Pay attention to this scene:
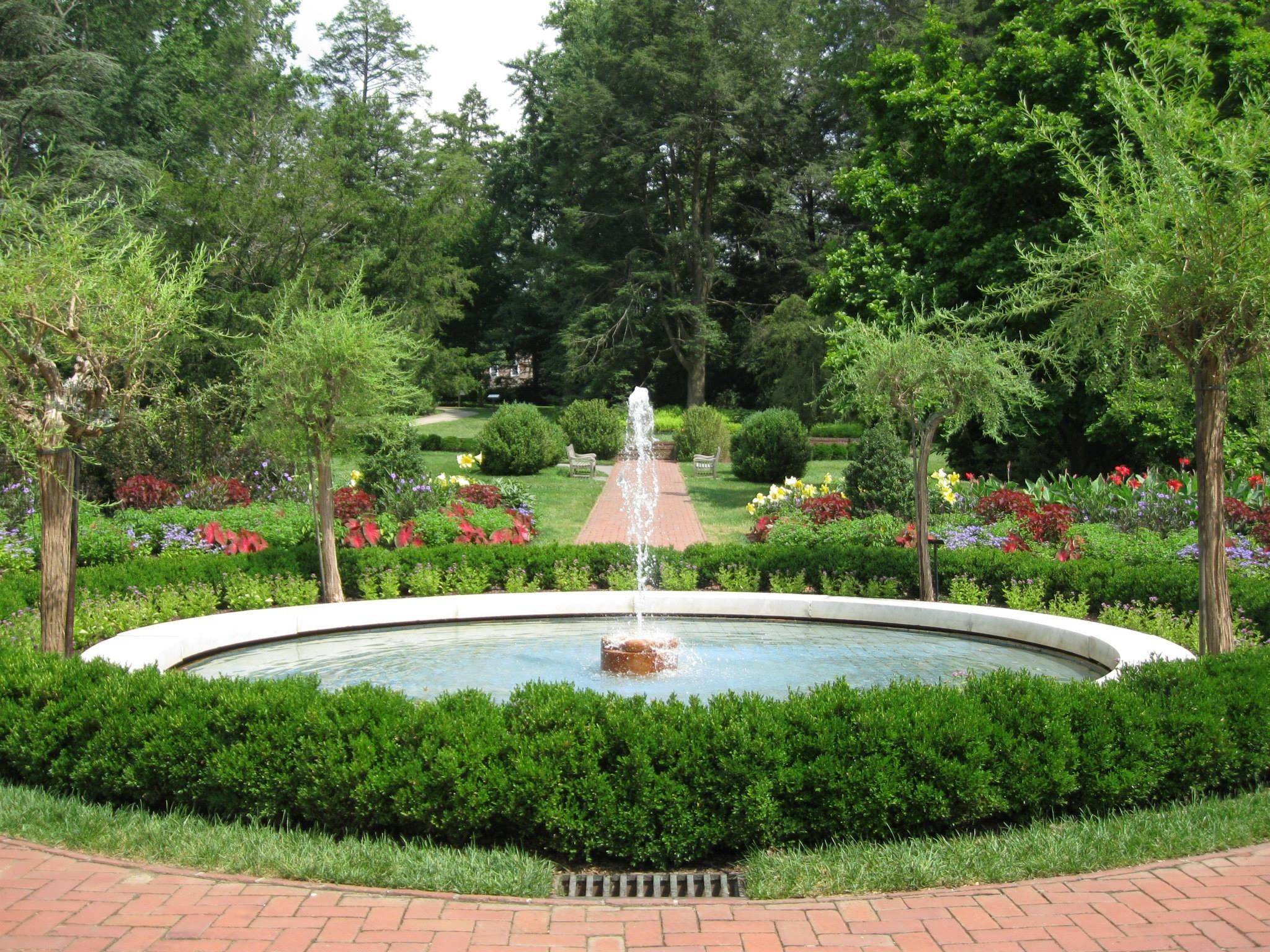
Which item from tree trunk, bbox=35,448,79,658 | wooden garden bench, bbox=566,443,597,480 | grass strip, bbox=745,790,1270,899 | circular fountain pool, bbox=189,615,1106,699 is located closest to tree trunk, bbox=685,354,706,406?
wooden garden bench, bbox=566,443,597,480

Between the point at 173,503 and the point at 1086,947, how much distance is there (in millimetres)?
12969

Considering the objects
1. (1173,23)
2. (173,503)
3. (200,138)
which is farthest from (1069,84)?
(200,138)

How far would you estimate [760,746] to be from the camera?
14.8ft

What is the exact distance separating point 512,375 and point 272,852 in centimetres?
5034

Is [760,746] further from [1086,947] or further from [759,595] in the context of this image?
[759,595]

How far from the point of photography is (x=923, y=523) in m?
9.93

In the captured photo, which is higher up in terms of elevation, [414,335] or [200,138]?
[200,138]

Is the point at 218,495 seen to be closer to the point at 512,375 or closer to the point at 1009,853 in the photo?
the point at 1009,853

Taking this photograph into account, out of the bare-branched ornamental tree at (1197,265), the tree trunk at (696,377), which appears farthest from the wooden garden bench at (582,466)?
the bare-branched ornamental tree at (1197,265)

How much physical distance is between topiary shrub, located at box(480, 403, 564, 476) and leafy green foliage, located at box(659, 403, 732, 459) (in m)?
5.02

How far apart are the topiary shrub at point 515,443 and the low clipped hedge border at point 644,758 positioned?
18.2m

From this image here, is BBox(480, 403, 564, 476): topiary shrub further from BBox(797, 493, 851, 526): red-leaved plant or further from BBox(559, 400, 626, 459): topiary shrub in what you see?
BBox(797, 493, 851, 526): red-leaved plant

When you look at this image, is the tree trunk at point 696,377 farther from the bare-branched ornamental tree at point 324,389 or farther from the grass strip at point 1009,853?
the grass strip at point 1009,853

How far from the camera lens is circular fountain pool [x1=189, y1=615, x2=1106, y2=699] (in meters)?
7.23
